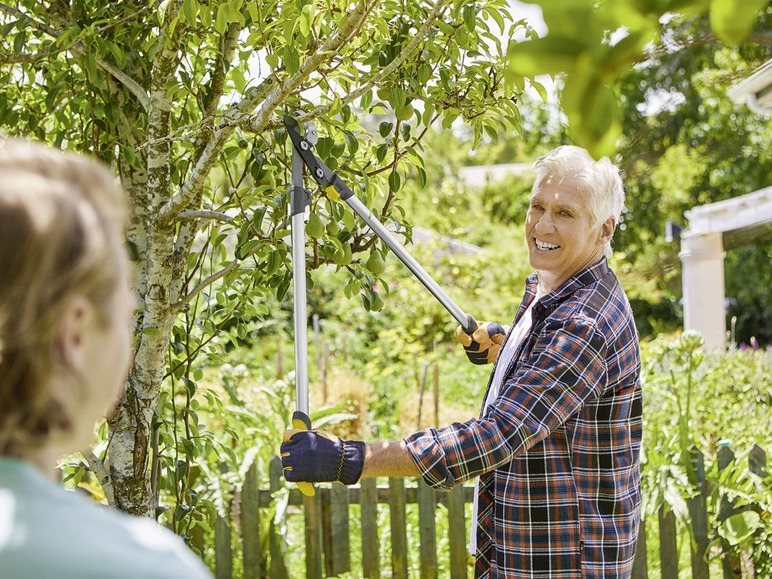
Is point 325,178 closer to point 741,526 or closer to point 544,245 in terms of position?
point 544,245

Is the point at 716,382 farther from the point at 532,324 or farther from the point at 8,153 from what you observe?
the point at 8,153

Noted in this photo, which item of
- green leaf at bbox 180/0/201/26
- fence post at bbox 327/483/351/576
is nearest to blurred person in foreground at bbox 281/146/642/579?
green leaf at bbox 180/0/201/26

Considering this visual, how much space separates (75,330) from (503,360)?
4.99ft

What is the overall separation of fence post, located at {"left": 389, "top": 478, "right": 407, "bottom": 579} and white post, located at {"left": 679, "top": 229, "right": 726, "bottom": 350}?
4.85m

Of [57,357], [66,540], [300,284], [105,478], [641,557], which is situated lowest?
[641,557]

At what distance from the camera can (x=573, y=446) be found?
6.10ft

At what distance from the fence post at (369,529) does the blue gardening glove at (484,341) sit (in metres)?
1.21

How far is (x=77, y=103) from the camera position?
7.14 ft

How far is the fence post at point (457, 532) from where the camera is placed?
3439 millimetres

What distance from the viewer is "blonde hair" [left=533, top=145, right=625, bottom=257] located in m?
2.02

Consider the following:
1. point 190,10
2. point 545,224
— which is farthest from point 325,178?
point 545,224

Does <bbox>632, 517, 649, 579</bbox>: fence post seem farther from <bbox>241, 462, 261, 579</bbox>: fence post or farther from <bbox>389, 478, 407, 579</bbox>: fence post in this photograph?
<bbox>241, 462, 261, 579</bbox>: fence post

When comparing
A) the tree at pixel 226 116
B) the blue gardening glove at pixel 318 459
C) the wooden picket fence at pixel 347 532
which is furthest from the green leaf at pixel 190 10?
the wooden picket fence at pixel 347 532

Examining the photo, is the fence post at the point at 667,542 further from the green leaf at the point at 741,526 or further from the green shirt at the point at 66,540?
the green shirt at the point at 66,540
